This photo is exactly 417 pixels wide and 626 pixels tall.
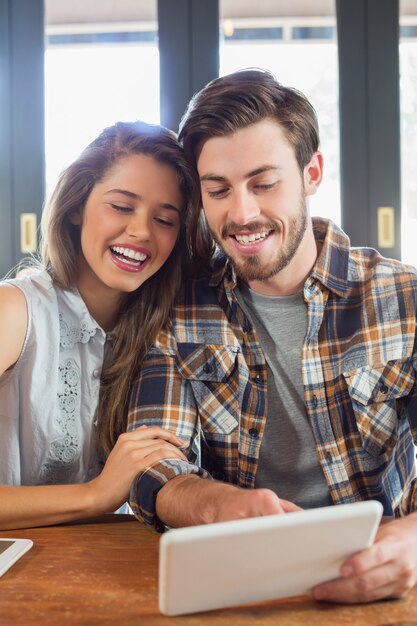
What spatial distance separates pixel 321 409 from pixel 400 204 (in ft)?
6.96

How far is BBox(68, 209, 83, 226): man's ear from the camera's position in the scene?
1.63 meters

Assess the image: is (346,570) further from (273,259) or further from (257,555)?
(273,259)

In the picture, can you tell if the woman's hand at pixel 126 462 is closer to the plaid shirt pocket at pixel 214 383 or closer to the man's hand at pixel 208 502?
the man's hand at pixel 208 502

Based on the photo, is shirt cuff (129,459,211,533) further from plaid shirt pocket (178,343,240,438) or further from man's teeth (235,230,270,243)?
man's teeth (235,230,270,243)

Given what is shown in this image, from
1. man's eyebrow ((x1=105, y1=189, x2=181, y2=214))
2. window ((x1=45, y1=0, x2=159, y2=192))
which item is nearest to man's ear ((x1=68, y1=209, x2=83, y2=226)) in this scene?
man's eyebrow ((x1=105, y1=189, x2=181, y2=214))

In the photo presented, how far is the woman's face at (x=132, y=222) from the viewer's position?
1.53 meters

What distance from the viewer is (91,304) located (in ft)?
5.35

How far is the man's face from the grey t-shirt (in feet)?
0.43

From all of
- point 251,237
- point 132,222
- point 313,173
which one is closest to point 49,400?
point 132,222

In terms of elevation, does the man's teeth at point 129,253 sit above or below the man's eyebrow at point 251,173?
below

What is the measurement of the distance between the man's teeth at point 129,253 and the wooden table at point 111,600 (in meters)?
0.65

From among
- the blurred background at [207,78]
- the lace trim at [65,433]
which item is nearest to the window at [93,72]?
the blurred background at [207,78]

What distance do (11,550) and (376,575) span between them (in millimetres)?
535

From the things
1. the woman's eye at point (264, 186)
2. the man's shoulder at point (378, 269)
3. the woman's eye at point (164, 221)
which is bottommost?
the man's shoulder at point (378, 269)
